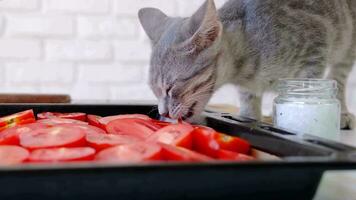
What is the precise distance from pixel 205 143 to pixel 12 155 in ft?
0.87

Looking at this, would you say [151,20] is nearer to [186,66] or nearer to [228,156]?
[186,66]

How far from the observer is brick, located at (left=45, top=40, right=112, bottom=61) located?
2.11 m

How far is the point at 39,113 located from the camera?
1156mm

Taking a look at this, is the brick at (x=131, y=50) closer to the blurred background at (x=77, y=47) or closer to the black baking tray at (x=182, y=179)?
the blurred background at (x=77, y=47)

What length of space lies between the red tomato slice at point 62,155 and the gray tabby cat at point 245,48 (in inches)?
19.7

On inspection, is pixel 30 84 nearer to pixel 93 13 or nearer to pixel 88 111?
pixel 93 13

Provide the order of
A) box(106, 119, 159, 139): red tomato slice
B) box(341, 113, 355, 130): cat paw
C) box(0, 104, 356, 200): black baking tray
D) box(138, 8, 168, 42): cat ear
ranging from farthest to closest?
box(341, 113, 355, 130): cat paw → box(138, 8, 168, 42): cat ear → box(106, 119, 159, 139): red tomato slice → box(0, 104, 356, 200): black baking tray

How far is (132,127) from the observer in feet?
3.10

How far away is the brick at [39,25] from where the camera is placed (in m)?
2.07

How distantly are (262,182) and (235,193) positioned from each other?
32 millimetres

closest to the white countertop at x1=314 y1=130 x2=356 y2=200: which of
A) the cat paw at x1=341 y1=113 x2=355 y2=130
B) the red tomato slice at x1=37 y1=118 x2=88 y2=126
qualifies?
the red tomato slice at x1=37 y1=118 x2=88 y2=126

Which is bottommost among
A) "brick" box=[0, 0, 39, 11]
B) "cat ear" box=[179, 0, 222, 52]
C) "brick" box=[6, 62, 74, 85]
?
"brick" box=[6, 62, 74, 85]

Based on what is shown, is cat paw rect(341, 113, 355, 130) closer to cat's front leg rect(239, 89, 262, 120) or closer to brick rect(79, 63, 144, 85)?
cat's front leg rect(239, 89, 262, 120)

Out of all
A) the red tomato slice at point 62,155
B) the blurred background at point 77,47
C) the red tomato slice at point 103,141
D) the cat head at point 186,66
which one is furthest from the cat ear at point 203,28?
the blurred background at point 77,47
